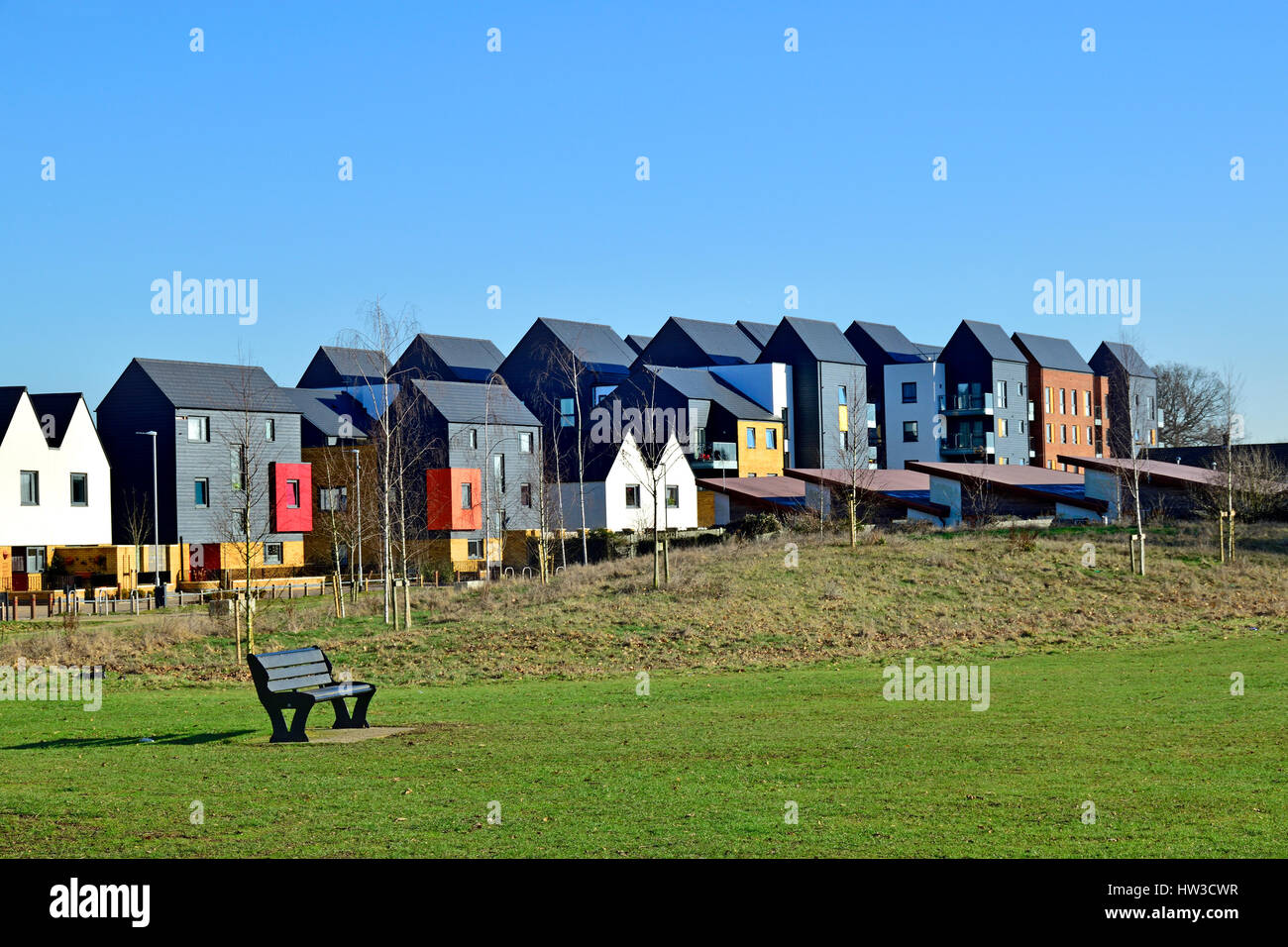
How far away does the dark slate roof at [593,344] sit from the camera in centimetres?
8650

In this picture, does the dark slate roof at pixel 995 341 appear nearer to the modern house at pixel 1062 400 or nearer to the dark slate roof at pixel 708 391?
the modern house at pixel 1062 400

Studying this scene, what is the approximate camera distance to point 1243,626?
→ 103 feet

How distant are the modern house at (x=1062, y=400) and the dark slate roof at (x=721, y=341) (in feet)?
68.2

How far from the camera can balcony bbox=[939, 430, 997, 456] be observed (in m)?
91.3

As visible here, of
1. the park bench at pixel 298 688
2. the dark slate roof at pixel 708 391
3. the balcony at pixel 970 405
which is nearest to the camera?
the park bench at pixel 298 688

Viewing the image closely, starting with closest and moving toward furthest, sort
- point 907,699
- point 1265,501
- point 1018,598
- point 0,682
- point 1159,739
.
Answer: point 1159,739, point 907,699, point 0,682, point 1018,598, point 1265,501

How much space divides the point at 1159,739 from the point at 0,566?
55225mm

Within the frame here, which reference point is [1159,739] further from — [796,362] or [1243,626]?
[796,362]

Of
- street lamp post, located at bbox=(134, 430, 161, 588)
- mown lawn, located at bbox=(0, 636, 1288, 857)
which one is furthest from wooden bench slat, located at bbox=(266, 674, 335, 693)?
street lamp post, located at bbox=(134, 430, 161, 588)

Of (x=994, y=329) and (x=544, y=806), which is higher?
(x=994, y=329)

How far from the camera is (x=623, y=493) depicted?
71.7 meters

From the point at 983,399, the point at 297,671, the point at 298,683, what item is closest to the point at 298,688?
the point at 298,683

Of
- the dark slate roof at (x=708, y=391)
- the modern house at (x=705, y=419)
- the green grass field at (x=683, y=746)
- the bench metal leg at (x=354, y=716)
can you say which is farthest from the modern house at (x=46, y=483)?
the bench metal leg at (x=354, y=716)
